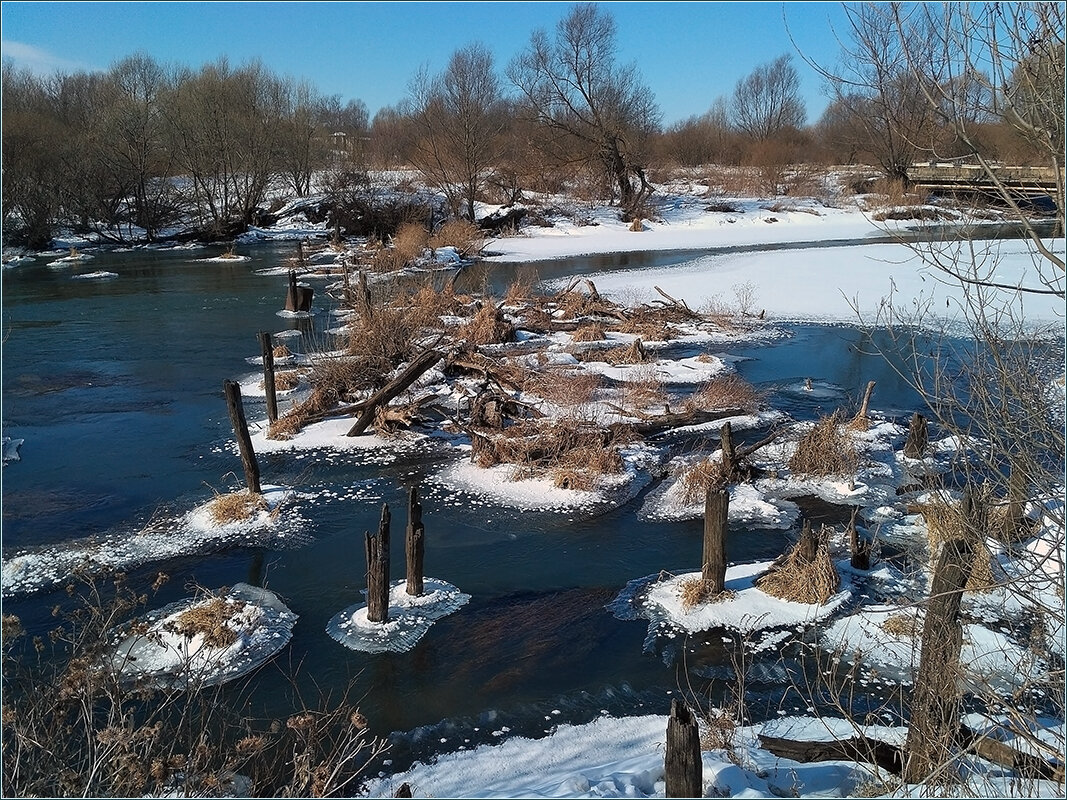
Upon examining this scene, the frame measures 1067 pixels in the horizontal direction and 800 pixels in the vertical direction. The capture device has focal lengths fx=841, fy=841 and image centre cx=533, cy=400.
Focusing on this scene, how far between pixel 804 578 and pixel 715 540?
3.30 ft

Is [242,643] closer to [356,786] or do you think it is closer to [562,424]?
[356,786]

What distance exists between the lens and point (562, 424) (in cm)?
1317

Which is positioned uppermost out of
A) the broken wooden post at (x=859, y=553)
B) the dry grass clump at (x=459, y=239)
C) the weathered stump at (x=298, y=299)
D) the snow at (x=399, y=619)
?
the dry grass clump at (x=459, y=239)

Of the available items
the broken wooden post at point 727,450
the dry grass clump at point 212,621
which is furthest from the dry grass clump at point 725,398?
the dry grass clump at point 212,621

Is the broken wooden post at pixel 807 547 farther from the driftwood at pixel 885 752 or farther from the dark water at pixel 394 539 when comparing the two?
the driftwood at pixel 885 752

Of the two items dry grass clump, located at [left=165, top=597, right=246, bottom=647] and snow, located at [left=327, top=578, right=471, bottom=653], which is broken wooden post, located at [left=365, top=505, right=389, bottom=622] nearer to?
snow, located at [left=327, top=578, right=471, bottom=653]

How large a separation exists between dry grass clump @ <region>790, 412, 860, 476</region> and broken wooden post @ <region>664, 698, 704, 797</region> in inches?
312

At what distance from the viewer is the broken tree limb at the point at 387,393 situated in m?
14.2

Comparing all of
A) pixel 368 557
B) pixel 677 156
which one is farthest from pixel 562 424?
pixel 677 156

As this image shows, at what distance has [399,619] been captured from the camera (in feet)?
28.1

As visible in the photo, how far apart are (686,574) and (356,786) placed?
4.53 m

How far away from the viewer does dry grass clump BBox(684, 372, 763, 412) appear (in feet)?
50.0

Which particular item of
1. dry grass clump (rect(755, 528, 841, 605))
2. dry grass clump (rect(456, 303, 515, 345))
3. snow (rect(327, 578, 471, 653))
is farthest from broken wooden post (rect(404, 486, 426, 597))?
dry grass clump (rect(456, 303, 515, 345))

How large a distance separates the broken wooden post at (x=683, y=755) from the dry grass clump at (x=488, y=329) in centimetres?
1607
